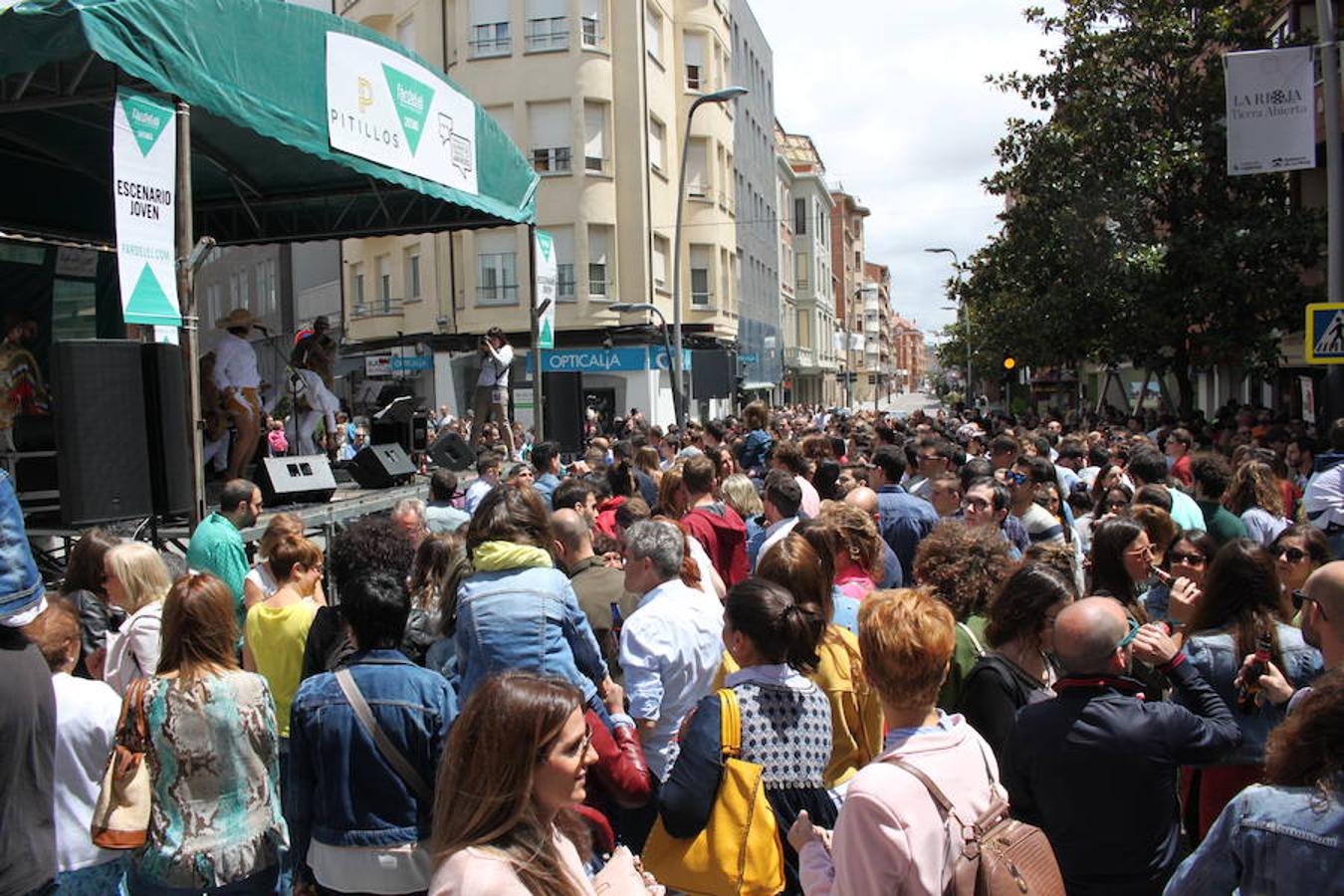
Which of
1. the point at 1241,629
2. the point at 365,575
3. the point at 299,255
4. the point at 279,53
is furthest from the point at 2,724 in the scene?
the point at 299,255

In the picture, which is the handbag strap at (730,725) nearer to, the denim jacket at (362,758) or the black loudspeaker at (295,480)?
the denim jacket at (362,758)

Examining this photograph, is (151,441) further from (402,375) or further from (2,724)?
(402,375)

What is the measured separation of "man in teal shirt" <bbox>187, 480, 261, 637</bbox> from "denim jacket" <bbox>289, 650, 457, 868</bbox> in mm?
2777

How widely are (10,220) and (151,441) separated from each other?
7.78 meters

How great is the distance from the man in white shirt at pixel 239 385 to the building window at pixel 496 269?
20.0 m

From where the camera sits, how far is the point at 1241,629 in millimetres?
3840

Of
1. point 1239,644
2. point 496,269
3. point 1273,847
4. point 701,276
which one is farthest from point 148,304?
point 701,276

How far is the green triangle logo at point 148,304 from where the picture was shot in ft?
21.5

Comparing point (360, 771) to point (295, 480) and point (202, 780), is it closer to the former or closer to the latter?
point (202, 780)

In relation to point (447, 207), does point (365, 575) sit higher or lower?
lower

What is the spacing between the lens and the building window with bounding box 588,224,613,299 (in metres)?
31.4

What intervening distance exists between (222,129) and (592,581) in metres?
8.43

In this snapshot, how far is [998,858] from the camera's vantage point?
248cm

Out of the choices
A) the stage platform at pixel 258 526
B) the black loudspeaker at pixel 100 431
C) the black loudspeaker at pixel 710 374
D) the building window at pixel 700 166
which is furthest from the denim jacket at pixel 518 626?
the building window at pixel 700 166
